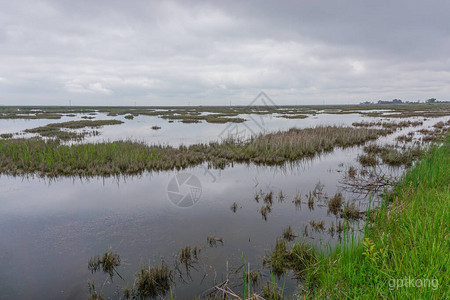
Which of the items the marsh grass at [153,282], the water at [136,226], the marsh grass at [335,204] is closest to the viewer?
the marsh grass at [153,282]

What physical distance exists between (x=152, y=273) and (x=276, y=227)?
4667mm

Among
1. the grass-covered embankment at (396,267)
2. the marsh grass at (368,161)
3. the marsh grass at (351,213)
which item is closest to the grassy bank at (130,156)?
the marsh grass at (368,161)

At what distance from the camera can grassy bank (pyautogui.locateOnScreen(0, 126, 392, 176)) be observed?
55.2ft

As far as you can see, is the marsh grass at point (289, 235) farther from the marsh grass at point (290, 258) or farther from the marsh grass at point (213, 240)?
the marsh grass at point (213, 240)

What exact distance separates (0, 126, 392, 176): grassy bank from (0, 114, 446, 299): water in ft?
5.04

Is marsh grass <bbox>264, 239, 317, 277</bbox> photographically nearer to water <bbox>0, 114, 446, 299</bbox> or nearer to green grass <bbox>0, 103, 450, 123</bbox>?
water <bbox>0, 114, 446, 299</bbox>

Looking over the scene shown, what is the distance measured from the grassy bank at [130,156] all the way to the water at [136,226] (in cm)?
154

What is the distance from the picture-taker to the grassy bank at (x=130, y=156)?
16.8 metres

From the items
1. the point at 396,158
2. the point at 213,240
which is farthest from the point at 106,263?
the point at 396,158

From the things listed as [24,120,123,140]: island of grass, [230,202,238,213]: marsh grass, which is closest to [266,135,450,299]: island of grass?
[230,202,238,213]: marsh grass

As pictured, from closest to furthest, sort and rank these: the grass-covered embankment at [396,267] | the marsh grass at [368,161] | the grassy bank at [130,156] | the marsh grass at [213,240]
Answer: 1. the grass-covered embankment at [396,267]
2. the marsh grass at [213,240]
3. the grassy bank at [130,156]
4. the marsh grass at [368,161]

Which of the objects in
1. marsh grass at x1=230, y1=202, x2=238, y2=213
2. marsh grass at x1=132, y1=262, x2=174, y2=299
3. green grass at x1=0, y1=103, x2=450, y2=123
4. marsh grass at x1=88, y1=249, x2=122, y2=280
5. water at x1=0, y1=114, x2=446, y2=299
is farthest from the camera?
green grass at x1=0, y1=103, x2=450, y2=123

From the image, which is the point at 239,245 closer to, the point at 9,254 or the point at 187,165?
the point at 9,254

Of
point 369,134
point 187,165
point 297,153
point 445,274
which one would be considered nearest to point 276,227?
point 445,274
